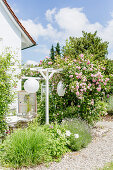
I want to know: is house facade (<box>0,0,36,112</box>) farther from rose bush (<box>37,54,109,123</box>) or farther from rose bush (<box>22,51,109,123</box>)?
rose bush (<box>37,54,109,123</box>)

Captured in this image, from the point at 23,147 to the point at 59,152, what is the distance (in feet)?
3.31

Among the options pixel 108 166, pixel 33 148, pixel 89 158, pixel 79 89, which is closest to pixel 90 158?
pixel 89 158

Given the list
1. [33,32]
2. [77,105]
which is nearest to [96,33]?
[33,32]

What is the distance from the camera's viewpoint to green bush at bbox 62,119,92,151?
17.1ft

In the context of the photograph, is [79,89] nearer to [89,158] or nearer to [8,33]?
[89,158]

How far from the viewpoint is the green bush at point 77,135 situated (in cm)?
521

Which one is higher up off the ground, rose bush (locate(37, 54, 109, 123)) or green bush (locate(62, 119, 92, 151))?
rose bush (locate(37, 54, 109, 123))

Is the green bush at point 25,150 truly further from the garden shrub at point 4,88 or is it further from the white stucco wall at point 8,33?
the white stucco wall at point 8,33

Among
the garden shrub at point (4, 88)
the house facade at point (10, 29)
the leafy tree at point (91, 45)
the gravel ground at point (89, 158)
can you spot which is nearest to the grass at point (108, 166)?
the gravel ground at point (89, 158)

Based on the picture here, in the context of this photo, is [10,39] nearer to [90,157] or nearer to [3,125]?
[3,125]

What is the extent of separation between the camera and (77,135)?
5.16 metres

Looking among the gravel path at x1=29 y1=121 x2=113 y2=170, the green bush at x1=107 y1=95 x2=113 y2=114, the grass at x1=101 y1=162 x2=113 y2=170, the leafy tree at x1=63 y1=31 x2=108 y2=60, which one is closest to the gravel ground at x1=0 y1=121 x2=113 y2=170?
the gravel path at x1=29 y1=121 x2=113 y2=170

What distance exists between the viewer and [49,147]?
4652mm

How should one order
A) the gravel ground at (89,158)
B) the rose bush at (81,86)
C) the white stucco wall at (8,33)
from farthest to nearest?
the white stucco wall at (8,33)
the rose bush at (81,86)
the gravel ground at (89,158)
